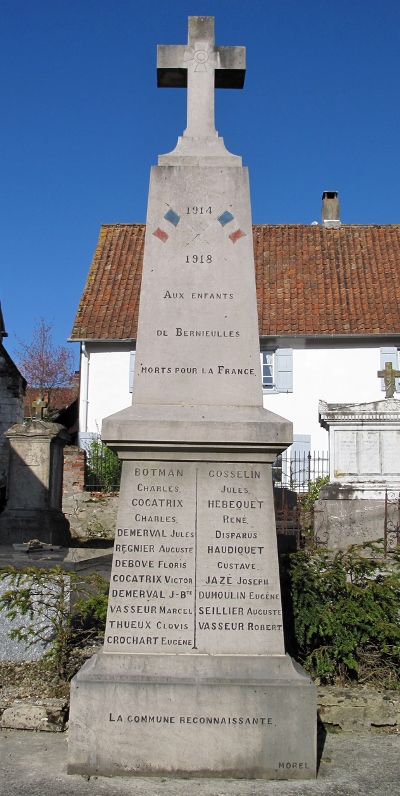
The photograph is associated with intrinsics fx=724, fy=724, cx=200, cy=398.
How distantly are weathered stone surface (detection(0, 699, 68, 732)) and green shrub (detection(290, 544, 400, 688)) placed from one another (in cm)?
178

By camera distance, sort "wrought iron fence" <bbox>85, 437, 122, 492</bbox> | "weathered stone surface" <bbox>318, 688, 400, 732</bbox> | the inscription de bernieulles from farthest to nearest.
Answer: "wrought iron fence" <bbox>85, 437, 122, 492</bbox>, "weathered stone surface" <bbox>318, 688, 400, 732</bbox>, the inscription de bernieulles

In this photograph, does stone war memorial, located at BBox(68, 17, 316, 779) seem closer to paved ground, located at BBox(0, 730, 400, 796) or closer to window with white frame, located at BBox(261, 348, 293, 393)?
paved ground, located at BBox(0, 730, 400, 796)

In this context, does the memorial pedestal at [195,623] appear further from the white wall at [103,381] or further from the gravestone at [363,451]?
the white wall at [103,381]

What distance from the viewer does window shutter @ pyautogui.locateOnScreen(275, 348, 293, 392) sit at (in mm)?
20969

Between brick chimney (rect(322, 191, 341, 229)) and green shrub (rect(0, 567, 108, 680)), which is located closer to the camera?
green shrub (rect(0, 567, 108, 680))

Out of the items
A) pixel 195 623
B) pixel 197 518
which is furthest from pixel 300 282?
pixel 195 623

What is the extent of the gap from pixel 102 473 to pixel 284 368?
6306mm

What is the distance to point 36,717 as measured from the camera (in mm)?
4652

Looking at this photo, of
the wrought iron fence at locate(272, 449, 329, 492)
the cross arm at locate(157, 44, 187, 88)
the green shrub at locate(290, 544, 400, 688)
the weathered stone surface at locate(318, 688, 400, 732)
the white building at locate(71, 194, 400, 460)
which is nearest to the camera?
the weathered stone surface at locate(318, 688, 400, 732)

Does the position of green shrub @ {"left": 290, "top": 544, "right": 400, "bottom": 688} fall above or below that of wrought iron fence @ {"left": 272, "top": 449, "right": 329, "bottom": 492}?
below

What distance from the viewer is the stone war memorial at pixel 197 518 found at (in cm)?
402

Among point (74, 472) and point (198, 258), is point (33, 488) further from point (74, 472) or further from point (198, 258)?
point (198, 258)

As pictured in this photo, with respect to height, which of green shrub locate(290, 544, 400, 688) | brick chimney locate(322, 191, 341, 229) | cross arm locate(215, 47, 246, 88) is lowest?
green shrub locate(290, 544, 400, 688)

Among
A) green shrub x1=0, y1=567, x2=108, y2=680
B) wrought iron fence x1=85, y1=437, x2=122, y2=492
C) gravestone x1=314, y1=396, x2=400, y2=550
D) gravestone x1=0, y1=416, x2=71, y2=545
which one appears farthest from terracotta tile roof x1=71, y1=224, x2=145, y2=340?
green shrub x1=0, y1=567, x2=108, y2=680
